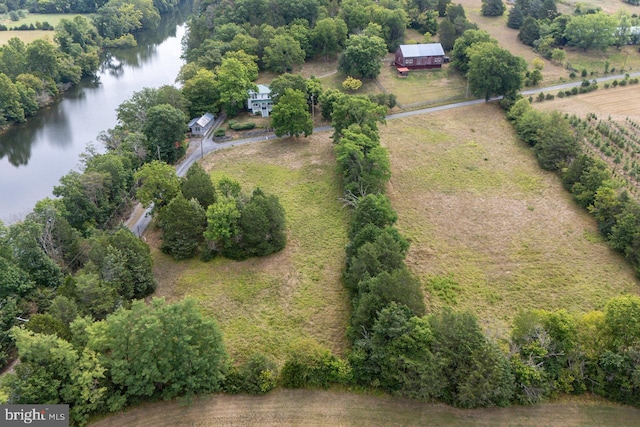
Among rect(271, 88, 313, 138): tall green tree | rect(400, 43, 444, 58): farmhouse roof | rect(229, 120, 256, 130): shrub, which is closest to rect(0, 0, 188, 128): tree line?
rect(229, 120, 256, 130): shrub

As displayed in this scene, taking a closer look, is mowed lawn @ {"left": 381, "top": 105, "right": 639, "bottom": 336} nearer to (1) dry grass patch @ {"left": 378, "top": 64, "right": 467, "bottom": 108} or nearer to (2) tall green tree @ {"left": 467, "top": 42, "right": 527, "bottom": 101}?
(2) tall green tree @ {"left": 467, "top": 42, "right": 527, "bottom": 101}

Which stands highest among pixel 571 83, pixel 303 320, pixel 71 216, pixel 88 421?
pixel 71 216

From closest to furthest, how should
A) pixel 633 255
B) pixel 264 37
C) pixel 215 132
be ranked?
1. pixel 633 255
2. pixel 215 132
3. pixel 264 37

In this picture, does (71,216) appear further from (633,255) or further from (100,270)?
(633,255)

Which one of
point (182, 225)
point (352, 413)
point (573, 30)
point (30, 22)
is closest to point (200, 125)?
point (182, 225)

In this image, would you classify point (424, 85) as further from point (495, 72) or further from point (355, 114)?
point (355, 114)

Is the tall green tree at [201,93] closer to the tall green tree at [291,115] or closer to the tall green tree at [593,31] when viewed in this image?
the tall green tree at [291,115]

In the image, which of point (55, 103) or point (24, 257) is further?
point (55, 103)

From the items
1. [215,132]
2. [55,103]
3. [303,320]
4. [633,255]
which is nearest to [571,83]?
[633,255]
